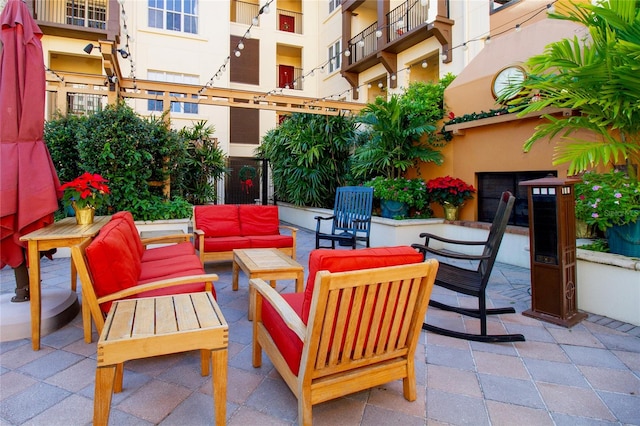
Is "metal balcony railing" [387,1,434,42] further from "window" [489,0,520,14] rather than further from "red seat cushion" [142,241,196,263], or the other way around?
"red seat cushion" [142,241,196,263]

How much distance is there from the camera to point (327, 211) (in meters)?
7.86

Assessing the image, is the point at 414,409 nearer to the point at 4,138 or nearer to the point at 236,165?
the point at 4,138

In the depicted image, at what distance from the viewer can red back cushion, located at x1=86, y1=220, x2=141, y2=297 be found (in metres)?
1.97

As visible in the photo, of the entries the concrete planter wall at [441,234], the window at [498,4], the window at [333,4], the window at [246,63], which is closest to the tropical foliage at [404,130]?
the concrete planter wall at [441,234]

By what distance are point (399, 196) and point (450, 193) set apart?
842 mm

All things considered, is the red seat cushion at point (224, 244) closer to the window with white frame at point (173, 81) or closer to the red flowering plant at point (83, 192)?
the red flowering plant at point (83, 192)

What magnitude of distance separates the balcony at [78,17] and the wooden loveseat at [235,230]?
7.26m

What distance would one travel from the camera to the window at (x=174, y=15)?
38.7 feet

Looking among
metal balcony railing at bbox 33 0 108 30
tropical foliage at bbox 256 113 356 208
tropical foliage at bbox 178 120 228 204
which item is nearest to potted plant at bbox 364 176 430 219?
tropical foliage at bbox 256 113 356 208

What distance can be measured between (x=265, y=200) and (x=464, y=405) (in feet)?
29.0

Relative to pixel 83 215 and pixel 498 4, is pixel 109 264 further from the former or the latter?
pixel 498 4

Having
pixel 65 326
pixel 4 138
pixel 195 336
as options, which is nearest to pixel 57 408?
pixel 195 336

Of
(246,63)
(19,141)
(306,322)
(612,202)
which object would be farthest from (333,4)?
(306,322)

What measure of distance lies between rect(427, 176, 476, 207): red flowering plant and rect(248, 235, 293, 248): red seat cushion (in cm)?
290
